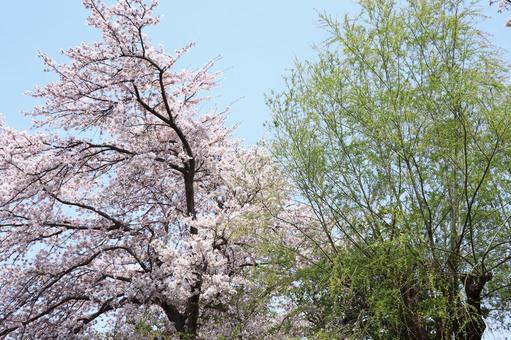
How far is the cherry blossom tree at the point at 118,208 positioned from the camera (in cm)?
966

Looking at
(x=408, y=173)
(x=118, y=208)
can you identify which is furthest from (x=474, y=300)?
(x=118, y=208)

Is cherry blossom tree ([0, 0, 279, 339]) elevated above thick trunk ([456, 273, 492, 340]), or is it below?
above

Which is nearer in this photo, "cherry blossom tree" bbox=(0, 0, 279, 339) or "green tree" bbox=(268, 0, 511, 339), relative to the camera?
"green tree" bbox=(268, 0, 511, 339)

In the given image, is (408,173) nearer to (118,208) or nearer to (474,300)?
(474,300)

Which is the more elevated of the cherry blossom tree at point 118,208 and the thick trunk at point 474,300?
the cherry blossom tree at point 118,208

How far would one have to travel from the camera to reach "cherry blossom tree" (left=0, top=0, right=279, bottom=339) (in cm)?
966

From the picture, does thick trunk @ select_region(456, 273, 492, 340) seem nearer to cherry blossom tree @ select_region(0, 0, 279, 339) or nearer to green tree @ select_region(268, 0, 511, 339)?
green tree @ select_region(268, 0, 511, 339)

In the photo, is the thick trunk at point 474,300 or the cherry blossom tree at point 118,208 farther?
the cherry blossom tree at point 118,208

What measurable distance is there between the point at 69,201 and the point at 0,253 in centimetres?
147

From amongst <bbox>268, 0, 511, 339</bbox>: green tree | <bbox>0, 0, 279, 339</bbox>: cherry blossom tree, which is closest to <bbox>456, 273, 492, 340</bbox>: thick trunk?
<bbox>268, 0, 511, 339</bbox>: green tree

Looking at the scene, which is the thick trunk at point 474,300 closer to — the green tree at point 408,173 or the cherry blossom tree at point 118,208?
the green tree at point 408,173

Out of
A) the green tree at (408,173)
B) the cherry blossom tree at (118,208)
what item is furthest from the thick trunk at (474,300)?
the cherry blossom tree at (118,208)

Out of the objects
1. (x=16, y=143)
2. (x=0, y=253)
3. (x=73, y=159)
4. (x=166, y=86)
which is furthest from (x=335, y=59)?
(x=0, y=253)

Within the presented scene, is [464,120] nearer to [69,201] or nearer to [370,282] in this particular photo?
A: [370,282]
